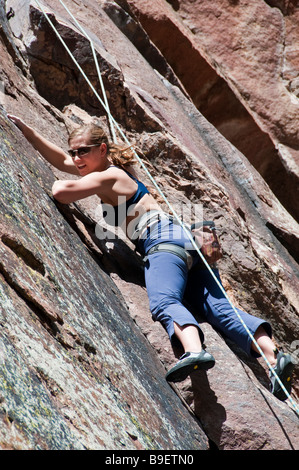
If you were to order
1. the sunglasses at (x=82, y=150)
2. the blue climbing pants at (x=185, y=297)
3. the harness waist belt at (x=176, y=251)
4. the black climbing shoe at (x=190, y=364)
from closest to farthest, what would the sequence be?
the black climbing shoe at (x=190, y=364), the blue climbing pants at (x=185, y=297), the harness waist belt at (x=176, y=251), the sunglasses at (x=82, y=150)

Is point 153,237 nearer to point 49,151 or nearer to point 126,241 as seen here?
point 126,241

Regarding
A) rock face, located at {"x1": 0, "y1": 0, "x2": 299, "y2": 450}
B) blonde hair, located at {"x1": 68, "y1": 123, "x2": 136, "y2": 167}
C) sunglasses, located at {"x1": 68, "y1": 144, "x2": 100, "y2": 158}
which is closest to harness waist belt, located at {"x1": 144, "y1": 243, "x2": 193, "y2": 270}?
rock face, located at {"x1": 0, "y1": 0, "x2": 299, "y2": 450}

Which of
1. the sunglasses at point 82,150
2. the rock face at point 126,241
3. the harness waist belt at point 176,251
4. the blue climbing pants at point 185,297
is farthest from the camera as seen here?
the sunglasses at point 82,150

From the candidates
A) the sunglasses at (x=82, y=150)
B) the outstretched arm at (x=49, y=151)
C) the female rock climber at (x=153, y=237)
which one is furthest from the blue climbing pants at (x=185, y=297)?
the outstretched arm at (x=49, y=151)

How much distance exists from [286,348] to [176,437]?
2.48m

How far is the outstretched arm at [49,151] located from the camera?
4.23 metres

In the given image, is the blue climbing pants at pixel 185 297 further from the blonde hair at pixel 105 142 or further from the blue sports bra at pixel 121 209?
the blonde hair at pixel 105 142

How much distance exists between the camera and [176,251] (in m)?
3.95

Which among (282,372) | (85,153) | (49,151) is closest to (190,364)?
(282,372)

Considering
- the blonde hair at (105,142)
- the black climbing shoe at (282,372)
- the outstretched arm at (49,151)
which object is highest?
the blonde hair at (105,142)

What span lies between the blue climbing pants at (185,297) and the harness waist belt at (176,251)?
0.11 ft

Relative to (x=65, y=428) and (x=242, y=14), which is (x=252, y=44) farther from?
(x=65, y=428)

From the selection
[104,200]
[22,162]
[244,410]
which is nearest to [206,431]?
[244,410]

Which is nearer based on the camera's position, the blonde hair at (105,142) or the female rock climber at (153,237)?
the female rock climber at (153,237)
